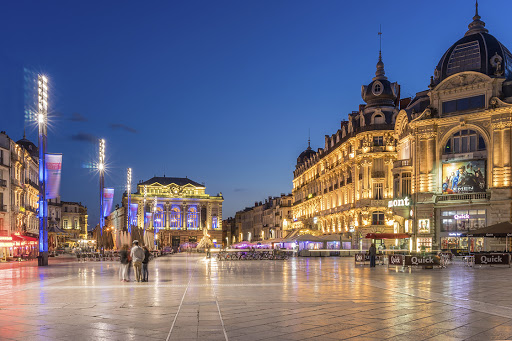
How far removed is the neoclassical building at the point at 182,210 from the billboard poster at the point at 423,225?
98147 millimetres

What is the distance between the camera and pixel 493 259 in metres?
34.2

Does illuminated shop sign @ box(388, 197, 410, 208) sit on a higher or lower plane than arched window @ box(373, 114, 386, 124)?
lower

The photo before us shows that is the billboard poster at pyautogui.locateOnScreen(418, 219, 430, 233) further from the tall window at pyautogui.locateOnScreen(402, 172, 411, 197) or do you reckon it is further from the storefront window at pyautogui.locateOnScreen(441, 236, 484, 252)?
the tall window at pyautogui.locateOnScreen(402, 172, 411, 197)

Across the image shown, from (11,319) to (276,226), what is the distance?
114m

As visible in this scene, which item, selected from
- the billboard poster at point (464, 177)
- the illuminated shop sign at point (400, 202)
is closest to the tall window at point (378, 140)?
the illuminated shop sign at point (400, 202)

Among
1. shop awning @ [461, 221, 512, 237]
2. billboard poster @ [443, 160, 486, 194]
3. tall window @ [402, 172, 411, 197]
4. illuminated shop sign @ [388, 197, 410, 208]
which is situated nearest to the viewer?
shop awning @ [461, 221, 512, 237]

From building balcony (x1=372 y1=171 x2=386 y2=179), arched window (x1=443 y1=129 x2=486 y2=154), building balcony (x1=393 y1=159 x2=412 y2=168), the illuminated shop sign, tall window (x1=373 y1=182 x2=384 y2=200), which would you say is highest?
arched window (x1=443 y1=129 x2=486 y2=154)

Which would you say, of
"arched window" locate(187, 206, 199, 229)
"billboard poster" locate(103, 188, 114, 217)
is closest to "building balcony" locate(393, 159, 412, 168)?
"billboard poster" locate(103, 188, 114, 217)

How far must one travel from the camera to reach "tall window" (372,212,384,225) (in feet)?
209

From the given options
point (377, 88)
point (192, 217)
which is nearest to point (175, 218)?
point (192, 217)

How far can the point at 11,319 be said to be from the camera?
37.8 feet

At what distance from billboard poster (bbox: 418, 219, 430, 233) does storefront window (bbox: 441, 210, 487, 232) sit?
4.31 ft

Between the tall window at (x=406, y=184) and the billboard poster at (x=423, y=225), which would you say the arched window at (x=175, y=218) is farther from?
the billboard poster at (x=423, y=225)

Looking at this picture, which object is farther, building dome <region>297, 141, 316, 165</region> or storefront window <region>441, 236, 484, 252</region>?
building dome <region>297, 141, 316, 165</region>
